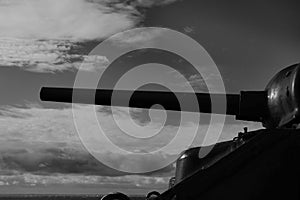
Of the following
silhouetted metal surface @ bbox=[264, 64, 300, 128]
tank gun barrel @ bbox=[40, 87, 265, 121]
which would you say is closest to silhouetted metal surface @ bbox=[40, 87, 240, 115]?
tank gun barrel @ bbox=[40, 87, 265, 121]

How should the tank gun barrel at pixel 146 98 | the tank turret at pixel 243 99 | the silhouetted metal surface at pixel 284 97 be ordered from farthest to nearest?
the tank gun barrel at pixel 146 98
the tank turret at pixel 243 99
the silhouetted metal surface at pixel 284 97

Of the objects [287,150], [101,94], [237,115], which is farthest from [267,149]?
[101,94]

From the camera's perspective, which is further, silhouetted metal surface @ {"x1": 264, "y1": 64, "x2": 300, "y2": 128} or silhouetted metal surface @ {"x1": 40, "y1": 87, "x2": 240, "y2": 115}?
silhouetted metal surface @ {"x1": 40, "y1": 87, "x2": 240, "y2": 115}

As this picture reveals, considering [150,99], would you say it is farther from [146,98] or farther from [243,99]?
[243,99]

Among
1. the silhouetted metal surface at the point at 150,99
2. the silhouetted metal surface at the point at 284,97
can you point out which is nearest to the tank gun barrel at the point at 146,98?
the silhouetted metal surface at the point at 150,99

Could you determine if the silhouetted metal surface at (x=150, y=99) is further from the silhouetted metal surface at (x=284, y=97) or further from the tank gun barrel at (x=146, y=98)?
the silhouetted metal surface at (x=284, y=97)

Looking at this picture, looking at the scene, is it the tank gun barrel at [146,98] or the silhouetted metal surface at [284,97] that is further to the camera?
the tank gun barrel at [146,98]

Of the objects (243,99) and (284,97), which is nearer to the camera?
(284,97)

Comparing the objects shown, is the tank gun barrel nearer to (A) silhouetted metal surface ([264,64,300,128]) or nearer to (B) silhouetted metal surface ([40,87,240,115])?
(B) silhouetted metal surface ([40,87,240,115])

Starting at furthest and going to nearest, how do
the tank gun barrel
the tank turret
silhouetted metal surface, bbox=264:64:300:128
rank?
the tank gun barrel, the tank turret, silhouetted metal surface, bbox=264:64:300:128

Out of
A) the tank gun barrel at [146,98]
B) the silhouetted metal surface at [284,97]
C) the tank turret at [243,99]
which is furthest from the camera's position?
the tank gun barrel at [146,98]

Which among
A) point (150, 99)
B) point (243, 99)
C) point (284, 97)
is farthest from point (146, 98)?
point (284, 97)

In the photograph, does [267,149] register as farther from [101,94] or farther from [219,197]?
[101,94]

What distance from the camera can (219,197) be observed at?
233 inches
